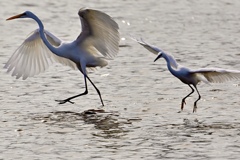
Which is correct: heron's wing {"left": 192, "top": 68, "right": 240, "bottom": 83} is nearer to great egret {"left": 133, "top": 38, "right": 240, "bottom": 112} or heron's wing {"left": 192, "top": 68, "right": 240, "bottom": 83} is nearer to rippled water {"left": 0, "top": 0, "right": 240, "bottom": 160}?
great egret {"left": 133, "top": 38, "right": 240, "bottom": 112}

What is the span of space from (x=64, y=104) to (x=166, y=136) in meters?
2.53

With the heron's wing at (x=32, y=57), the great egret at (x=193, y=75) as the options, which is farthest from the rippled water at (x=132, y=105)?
Answer: the great egret at (x=193, y=75)

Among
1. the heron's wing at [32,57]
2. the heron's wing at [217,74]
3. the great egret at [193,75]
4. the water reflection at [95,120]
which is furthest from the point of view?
the heron's wing at [32,57]

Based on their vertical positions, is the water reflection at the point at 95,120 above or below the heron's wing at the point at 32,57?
below

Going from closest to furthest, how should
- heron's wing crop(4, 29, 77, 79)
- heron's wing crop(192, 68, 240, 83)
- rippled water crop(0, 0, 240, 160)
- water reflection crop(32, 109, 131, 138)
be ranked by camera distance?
rippled water crop(0, 0, 240, 160), water reflection crop(32, 109, 131, 138), heron's wing crop(192, 68, 240, 83), heron's wing crop(4, 29, 77, 79)

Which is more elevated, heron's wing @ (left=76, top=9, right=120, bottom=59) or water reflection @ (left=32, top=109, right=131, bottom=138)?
heron's wing @ (left=76, top=9, right=120, bottom=59)

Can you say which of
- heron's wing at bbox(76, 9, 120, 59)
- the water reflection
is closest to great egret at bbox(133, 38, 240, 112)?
heron's wing at bbox(76, 9, 120, 59)

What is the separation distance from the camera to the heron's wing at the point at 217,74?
1157cm

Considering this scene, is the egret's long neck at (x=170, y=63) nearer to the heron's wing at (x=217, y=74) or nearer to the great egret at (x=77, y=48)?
the heron's wing at (x=217, y=74)

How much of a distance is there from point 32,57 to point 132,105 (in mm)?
1995

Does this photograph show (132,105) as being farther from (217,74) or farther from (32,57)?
(32,57)

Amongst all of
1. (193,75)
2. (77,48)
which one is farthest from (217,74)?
(77,48)

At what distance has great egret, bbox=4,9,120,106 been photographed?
12281mm

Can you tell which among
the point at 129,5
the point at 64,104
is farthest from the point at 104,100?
the point at 129,5
